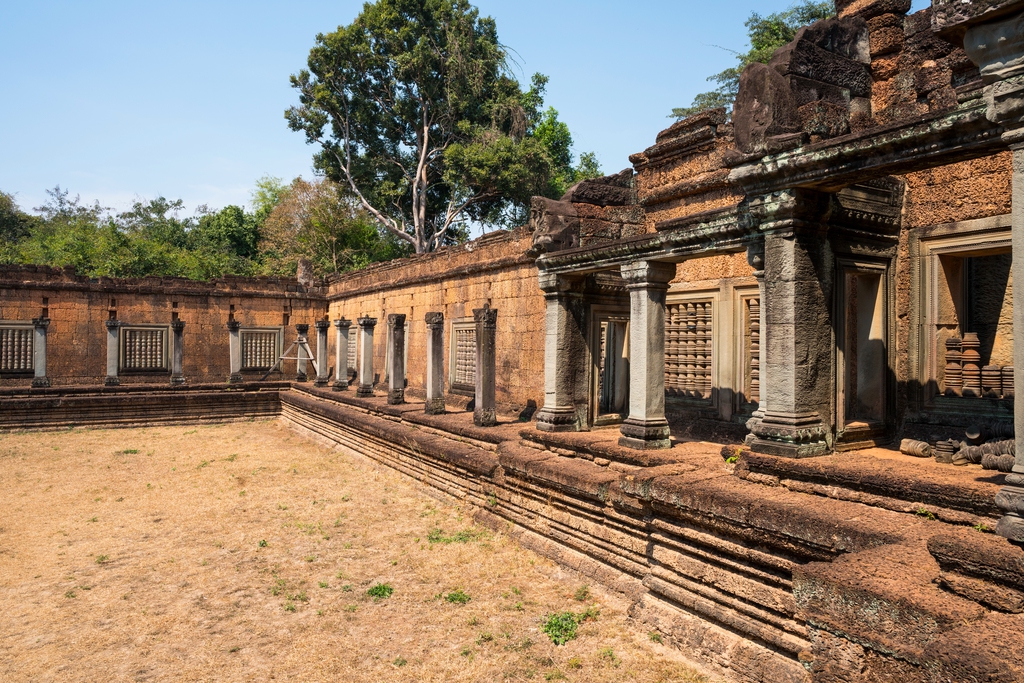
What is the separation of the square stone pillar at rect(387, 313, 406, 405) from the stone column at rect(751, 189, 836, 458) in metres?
8.95

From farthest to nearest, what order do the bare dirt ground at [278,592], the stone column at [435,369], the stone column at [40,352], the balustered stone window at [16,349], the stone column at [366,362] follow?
the balustered stone window at [16,349] → the stone column at [40,352] → the stone column at [366,362] → the stone column at [435,369] → the bare dirt ground at [278,592]

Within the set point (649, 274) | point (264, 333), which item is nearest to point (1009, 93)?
point (649, 274)

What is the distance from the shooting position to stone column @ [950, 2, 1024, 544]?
3.41 meters

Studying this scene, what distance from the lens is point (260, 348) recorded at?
2202 cm

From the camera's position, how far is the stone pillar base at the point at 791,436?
517 cm

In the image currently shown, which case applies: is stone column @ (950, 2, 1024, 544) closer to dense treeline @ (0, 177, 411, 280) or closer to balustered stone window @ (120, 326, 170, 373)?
balustered stone window @ (120, 326, 170, 373)

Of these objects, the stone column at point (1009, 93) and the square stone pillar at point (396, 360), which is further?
the square stone pillar at point (396, 360)

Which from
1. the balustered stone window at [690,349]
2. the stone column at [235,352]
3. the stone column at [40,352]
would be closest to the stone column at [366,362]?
the stone column at [235,352]

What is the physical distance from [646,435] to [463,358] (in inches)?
316

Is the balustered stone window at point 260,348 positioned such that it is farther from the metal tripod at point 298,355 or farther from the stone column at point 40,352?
the stone column at point 40,352

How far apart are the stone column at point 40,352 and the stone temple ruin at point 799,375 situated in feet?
37.8

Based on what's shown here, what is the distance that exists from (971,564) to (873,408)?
10.2ft

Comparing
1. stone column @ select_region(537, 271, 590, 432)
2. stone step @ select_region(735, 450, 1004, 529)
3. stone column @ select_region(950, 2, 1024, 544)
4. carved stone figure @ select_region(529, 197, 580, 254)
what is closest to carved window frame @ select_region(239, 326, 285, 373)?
carved stone figure @ select_region(529, 197, 580, 254)

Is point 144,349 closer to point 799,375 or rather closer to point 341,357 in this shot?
point 341,357
